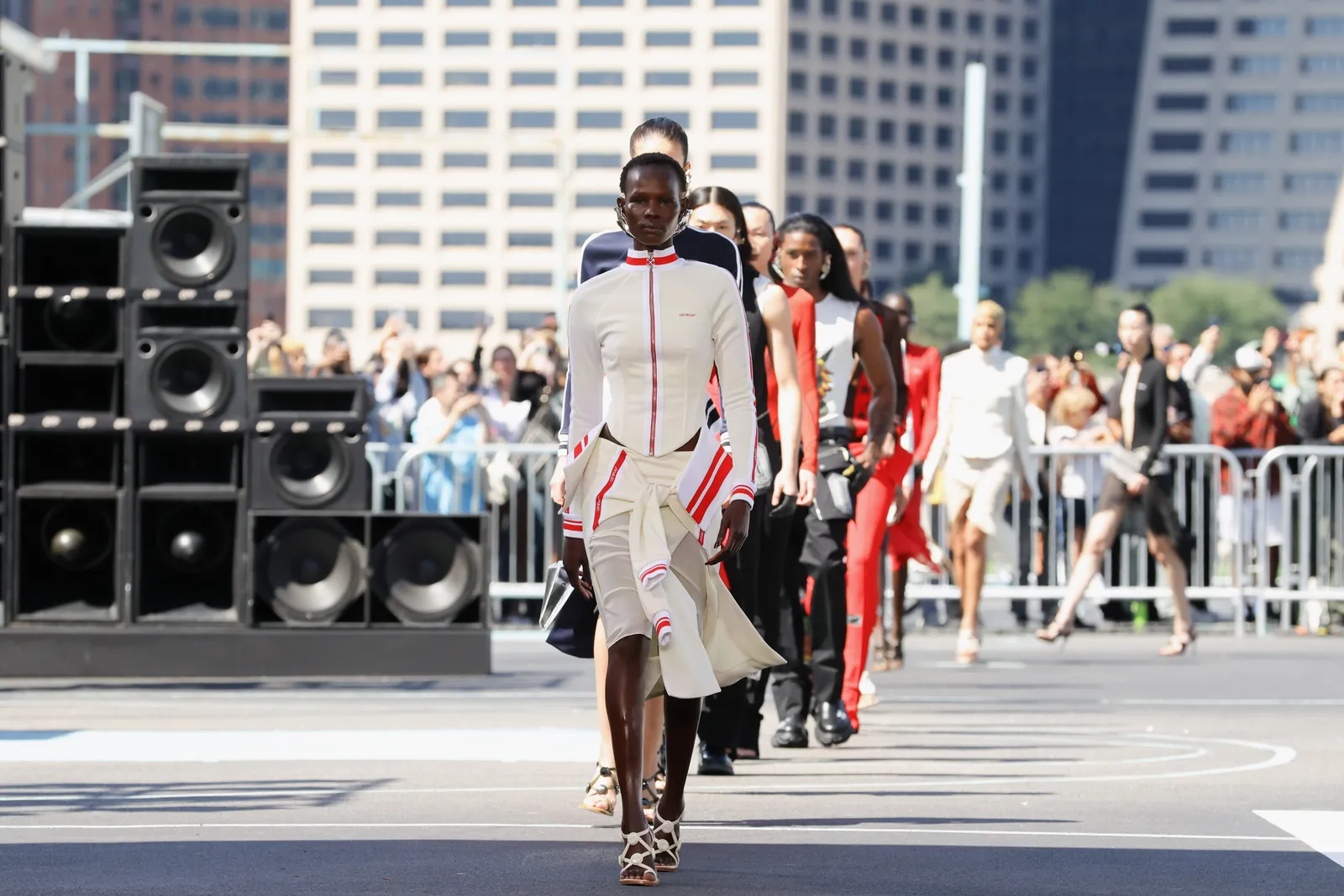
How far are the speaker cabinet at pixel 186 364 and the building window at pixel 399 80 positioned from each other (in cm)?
17252

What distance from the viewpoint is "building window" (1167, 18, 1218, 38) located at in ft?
639

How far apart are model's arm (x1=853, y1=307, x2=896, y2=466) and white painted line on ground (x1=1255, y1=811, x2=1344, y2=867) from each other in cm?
267

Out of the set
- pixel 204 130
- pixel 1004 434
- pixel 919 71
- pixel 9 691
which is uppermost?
pixel 919 71

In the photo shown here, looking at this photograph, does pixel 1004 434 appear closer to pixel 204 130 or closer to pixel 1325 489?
pixel 1325 489

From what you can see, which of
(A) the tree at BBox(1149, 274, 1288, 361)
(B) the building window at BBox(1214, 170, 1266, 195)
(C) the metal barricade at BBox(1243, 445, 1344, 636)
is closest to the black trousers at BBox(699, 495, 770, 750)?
(C) the metal barricade at BBox(1243, 445, 1344, 636)

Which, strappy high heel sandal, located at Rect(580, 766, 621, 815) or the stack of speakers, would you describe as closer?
strappy high heel sandal, located at Rect(580, 766, 621, 815)

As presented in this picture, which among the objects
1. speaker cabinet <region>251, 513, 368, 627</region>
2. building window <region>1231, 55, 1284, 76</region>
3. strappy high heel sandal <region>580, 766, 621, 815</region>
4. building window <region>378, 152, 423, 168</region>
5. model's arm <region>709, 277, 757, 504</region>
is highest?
building window <region>1231, 55, 1284, 76</region>

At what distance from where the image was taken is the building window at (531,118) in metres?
182

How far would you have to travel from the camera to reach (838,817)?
7.52 meters

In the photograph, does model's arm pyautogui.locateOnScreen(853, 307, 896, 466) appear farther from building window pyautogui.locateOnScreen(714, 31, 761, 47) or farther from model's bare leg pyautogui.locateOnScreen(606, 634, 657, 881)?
building window pyautogui.locateOnScreen(714, 31, 761, 47)

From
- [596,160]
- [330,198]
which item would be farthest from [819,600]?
[330,198]

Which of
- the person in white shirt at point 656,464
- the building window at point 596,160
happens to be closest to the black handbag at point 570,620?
the person in white shirt at point 656,464

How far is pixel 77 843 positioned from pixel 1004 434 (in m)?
8.51

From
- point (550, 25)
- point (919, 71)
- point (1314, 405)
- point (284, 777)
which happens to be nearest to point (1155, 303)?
point (919, 71)
